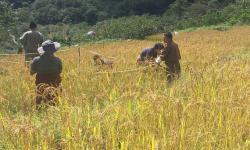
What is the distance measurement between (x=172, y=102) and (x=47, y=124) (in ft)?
4.00

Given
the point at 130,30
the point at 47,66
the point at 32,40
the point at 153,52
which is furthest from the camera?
the point at 130,30

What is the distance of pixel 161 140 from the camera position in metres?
4.27

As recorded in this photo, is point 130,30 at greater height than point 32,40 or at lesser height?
lesser

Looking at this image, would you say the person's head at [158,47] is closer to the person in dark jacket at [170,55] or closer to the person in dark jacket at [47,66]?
the person in dark jacket at [170,55]

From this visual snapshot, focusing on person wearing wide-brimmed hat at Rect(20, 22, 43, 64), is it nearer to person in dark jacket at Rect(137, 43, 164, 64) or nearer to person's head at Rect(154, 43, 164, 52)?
person in dark jacket at Rect(137, 43, 164, 64)

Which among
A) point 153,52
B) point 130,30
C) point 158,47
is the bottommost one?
point 130,30

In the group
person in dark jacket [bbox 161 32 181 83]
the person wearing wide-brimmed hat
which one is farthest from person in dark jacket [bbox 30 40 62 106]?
the person wearing wide-brimmed hat

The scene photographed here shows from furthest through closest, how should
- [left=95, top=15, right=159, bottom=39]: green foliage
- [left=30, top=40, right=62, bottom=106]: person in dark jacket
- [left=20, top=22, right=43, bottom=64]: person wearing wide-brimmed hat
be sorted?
[left=95, top=15, right=159, bottom=39]: green foliage
[left=20, top=22, right=43, bottom=64]: person wearing wide-brimmed hat
[left=30, top=40, right=62, bottom=106]: person in dark jacket

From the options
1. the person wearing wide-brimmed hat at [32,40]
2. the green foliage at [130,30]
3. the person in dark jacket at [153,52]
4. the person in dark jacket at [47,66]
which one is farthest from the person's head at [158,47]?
the green foliage at [130,30]

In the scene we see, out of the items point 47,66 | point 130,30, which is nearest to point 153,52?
point 47,66

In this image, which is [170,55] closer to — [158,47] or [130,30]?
[158,47]

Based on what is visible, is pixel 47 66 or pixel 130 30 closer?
pixel 47 66

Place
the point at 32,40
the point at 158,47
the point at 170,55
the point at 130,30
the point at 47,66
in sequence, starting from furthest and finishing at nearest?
the point at 130,30, the point at 32,40, the point at 158,47, the point at 170,55, the point at 47,66

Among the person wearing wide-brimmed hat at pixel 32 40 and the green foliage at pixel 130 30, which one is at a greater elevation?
the person wearing wide-brimmed hat at pixel 32 40
